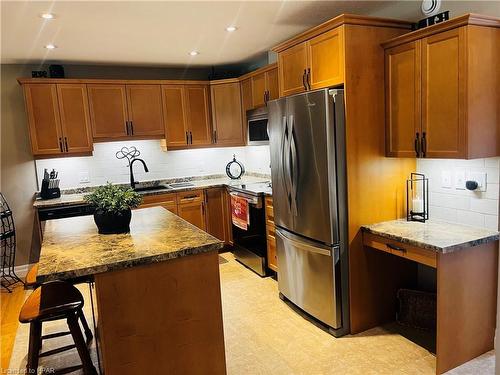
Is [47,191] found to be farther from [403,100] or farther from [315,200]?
[403,100]

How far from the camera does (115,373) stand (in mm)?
1940

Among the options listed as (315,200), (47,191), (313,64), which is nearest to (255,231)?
(315,200)

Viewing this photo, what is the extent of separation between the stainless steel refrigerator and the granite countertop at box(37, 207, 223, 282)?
0.96 metres

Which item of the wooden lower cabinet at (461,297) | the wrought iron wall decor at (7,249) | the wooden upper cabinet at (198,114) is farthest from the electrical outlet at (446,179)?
the wrought iron wall decor at (7,249)

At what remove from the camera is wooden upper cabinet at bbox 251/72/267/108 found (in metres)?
4.42

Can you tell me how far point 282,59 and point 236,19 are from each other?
1.69 ft

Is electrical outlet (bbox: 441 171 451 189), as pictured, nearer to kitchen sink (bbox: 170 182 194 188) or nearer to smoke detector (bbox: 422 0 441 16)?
smoke detector (bbox: 422 0 441 16)

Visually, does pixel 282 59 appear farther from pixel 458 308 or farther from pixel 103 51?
pixel 458 308

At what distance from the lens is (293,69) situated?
3.23 m

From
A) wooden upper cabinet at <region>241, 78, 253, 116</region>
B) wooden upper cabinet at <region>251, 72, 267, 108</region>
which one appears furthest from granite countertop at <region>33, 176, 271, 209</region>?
wooden upper cabinet at <region>251, 72, 267, 108</region>

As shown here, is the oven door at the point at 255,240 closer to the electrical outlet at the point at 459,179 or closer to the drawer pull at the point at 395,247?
the drawer pull at the point at 395,247

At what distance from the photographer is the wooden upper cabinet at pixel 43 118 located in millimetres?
4348

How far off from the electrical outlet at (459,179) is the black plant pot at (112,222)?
2270 mm

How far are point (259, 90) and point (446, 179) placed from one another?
96.2 inches
